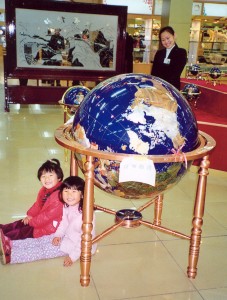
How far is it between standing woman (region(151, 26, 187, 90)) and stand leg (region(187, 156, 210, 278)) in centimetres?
240

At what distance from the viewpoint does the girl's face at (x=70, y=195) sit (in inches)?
98.0

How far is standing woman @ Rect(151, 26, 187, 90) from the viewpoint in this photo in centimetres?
430

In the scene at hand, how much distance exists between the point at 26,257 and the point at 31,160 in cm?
215

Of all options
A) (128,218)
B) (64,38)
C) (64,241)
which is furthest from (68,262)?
(64,38)

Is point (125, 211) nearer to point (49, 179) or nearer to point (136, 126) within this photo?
point (49, 179)

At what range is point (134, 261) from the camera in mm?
2611

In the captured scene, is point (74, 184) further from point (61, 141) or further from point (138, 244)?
point (138, 244)

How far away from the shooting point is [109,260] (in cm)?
261

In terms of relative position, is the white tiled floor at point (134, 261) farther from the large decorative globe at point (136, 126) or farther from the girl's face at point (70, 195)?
the large decorative globe at point (136, 126)

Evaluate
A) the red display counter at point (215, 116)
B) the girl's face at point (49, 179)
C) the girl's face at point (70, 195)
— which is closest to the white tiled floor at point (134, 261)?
the red display counter at point (215, 116)

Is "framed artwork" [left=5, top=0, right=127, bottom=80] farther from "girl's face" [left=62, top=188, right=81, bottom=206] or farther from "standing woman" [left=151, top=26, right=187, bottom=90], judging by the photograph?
"girl's face" [left=62, top=188, right=81, bottom=206]

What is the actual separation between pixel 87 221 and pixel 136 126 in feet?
2.07

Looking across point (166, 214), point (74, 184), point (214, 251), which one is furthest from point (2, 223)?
point (214, 251)

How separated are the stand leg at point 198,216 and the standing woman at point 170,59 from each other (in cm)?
240
